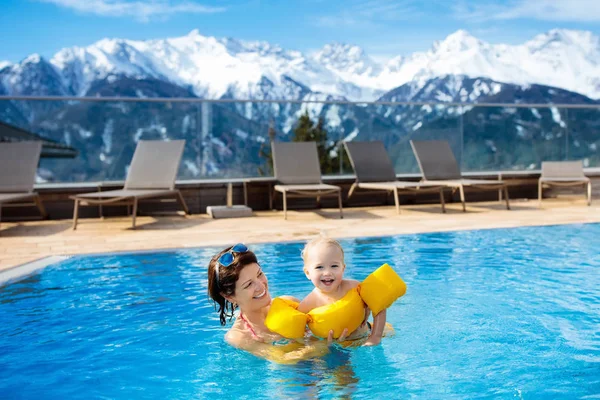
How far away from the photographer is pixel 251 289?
2873mm

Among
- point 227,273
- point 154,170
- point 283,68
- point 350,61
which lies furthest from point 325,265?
point 350,61

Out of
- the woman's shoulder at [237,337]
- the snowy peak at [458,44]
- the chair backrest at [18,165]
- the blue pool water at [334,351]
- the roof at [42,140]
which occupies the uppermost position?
the snowy peak at [458,44]

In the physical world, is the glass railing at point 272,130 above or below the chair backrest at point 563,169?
above

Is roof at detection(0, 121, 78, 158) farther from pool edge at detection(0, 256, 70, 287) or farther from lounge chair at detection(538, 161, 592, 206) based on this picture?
lounge chair at detection(538, 161, 592, 206)

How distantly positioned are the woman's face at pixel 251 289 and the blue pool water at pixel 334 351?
0.28 m

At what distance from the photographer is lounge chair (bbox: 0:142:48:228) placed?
27.3 feet

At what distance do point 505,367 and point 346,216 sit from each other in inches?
236

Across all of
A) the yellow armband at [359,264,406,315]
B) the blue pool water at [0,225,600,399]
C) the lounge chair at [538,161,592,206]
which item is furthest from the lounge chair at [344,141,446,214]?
the yellow armband at [359,264,406,315]

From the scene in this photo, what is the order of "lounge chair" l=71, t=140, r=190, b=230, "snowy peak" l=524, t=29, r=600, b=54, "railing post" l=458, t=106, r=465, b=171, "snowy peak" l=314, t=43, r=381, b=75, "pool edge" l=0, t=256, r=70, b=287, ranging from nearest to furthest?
"pool edge" l=0, t=256, r=70, b=287, "lounge chair" l=71, t=140, r=190, b=230, "railing post" l=458, t=106, r=465, b=171, "snowy peak" l=524, t=29, r=600, b=54, "snowy peak" l=314, t=43, r=381, b=75

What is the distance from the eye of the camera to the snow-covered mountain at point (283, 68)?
325 feet

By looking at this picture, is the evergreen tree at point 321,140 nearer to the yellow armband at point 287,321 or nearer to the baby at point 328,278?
the baby at point 328,278

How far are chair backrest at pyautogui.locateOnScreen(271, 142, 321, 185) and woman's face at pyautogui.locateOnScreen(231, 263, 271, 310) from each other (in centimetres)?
649

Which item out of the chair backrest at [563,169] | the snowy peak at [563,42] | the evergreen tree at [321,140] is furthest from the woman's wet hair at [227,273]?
the snowy peak at [563,42]

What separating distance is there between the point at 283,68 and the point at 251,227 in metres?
113
